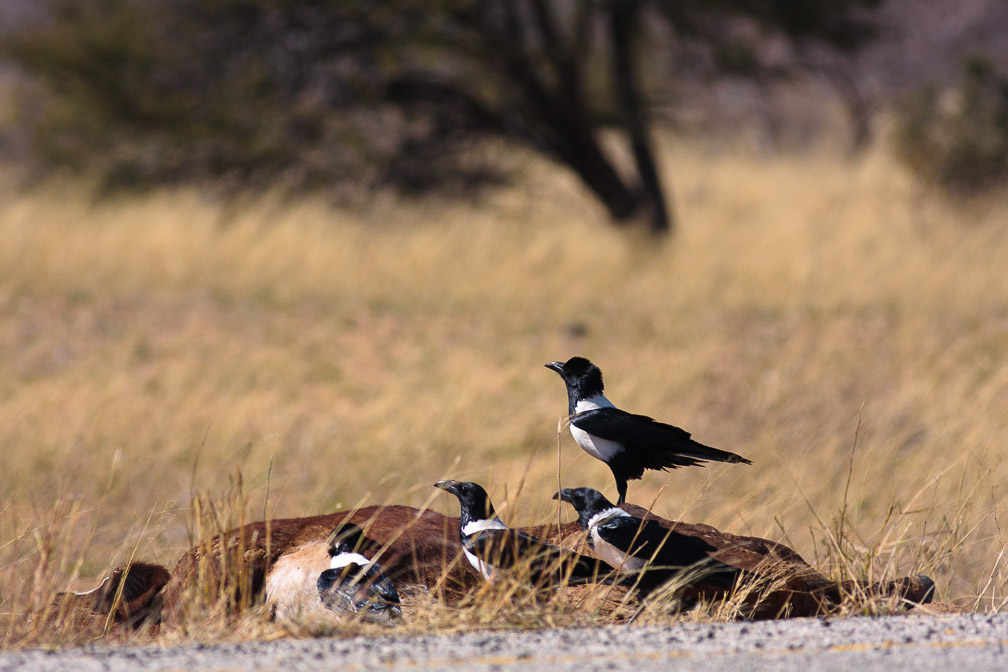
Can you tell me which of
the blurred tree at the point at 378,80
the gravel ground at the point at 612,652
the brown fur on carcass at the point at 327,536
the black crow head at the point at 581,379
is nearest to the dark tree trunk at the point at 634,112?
the blurred tree at the point at 378,80

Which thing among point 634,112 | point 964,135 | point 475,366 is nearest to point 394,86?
point 634,112

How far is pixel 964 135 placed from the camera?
55.4 ft

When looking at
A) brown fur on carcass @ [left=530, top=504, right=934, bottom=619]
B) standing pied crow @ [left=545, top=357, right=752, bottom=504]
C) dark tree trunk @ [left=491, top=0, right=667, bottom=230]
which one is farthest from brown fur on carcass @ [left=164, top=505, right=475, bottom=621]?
dark tree trunk @ [left=491, top=0, right=667, bottom=230]

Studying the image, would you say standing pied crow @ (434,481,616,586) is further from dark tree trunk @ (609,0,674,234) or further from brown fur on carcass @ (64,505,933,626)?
dark tree trunk @ (609,0,674,234)

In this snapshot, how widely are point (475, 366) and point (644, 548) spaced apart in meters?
5.95

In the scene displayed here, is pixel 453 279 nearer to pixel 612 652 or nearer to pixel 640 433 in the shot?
pixel 640 433

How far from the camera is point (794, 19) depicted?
49.1 ft

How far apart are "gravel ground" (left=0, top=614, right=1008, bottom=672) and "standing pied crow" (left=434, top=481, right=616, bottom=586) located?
0.83 ft

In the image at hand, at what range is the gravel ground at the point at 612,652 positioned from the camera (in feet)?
10.6

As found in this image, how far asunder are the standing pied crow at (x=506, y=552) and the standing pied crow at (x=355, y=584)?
29 cm

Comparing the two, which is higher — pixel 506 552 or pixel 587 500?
pixel 587 500

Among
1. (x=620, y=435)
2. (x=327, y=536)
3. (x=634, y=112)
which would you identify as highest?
(x=634, y=112)

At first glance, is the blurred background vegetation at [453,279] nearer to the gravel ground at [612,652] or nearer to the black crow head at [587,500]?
the gravel ground at [612,652]

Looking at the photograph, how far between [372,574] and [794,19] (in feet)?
41.5
